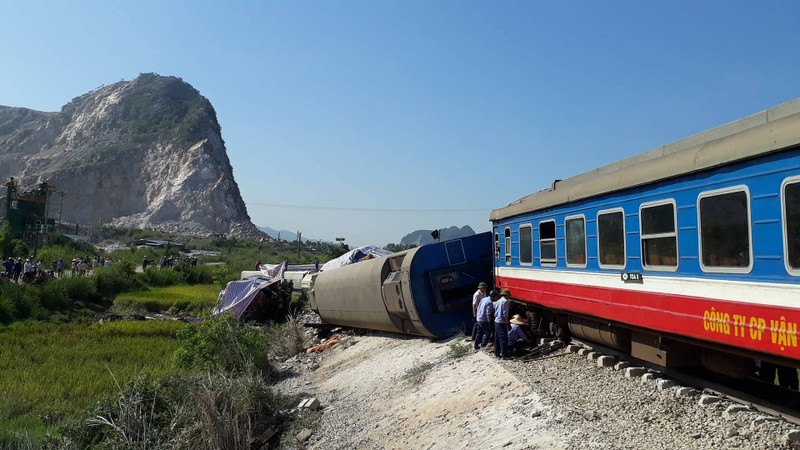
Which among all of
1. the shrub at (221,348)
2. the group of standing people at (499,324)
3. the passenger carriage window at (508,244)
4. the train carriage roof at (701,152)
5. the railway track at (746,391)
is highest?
the train carriage roof at (701,152)

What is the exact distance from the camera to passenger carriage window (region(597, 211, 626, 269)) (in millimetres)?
8492

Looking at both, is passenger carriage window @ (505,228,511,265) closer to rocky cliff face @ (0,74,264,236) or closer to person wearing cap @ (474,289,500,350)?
person wearing cap @ (474,289,500,350)

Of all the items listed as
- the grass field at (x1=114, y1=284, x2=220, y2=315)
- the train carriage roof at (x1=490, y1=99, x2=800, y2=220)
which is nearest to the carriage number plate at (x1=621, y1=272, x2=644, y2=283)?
the train carriage roof at (x1=490, y1=99, x2=800, y2=220)

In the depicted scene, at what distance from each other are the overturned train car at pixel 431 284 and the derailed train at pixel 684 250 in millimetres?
2676

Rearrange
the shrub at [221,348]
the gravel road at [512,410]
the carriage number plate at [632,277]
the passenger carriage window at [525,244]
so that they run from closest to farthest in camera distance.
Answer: the gravel road at [512,410], the carriage number plate at [632,277], the passenger carriage window at [525,244], the shrub at [221,348]

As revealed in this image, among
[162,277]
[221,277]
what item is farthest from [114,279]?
[221,277]

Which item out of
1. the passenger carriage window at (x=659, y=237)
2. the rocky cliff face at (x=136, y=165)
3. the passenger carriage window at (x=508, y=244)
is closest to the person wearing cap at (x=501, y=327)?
the passenger carriage window at (x=508, y=244)

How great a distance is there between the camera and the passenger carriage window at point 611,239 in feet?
27.9

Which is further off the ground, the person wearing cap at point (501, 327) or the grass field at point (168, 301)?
the person wearing cap at point (501, 327)

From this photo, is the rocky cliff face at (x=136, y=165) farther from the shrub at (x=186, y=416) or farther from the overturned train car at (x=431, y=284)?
the shrub at (x=186, y=416)

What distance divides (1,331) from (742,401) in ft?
85.1

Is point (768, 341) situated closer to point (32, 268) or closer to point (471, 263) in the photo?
point (471, 263)

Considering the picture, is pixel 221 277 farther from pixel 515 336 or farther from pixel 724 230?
pixel 724 230

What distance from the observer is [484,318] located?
37.8ft
